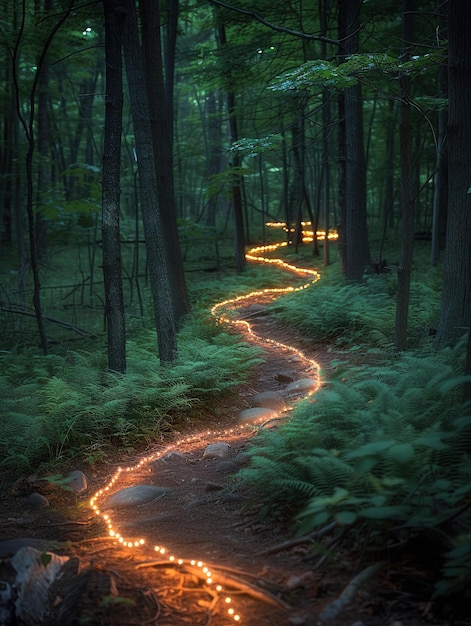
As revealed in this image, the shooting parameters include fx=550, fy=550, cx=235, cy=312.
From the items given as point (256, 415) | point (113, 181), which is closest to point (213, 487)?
point (256, 415)

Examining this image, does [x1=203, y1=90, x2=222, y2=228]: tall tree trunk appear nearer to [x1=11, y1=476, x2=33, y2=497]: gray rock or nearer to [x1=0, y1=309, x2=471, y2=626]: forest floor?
[x1=11, y1=476, x2=33, y2=497]: gray rock

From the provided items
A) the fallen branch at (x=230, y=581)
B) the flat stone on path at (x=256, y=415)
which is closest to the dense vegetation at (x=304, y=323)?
the fallen branch at (x=230, y=581)

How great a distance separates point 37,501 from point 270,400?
10.7ft

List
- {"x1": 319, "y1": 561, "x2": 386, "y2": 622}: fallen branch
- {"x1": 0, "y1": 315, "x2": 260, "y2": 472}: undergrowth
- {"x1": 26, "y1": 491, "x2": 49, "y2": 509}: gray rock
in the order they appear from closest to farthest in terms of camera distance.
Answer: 1. {"x1": 319, "y1": 561, "x2": 386, "y2": 622}: fallen branch
2. {"x1": 26, "y1": 491, "x2": 49, "y2": 509}: gray rock
3. {"x1": 0, "y1": 315, "x2": 260, "y2": 472}: undergrowth

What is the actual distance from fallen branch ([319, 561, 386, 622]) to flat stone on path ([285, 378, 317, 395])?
4425 mm

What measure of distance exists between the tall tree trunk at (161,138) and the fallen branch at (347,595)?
867 centimetres

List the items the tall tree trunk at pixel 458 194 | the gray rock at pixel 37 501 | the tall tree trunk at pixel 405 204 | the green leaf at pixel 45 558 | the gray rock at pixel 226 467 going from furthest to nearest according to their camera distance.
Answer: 1. the tall tree trunk at pixel 405 204
2. the tall tree trunk at pixel 458 194
3. the gray rock at pixel 226 467
4. the gray rock at pixel 37 501
5. the green leaf at pixel 45 558

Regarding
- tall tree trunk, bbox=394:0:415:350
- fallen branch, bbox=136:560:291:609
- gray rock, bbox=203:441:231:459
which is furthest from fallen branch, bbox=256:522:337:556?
tall tree trunk, bbox=394:0:415:350

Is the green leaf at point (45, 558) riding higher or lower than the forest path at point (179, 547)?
higher

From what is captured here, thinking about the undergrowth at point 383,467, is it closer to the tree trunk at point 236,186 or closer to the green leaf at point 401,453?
the green leaf at point 401,453

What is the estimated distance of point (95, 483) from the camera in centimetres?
519

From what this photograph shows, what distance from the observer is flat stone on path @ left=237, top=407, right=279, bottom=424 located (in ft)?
21.7

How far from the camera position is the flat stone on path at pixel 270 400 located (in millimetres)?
6982

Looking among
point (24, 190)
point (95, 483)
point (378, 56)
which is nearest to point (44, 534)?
point (95, 483)
